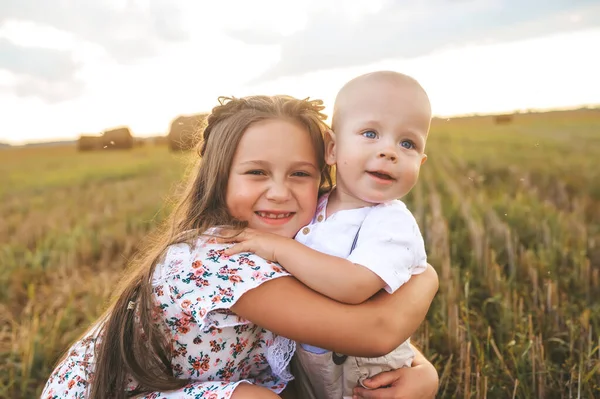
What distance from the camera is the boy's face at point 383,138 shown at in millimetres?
1786

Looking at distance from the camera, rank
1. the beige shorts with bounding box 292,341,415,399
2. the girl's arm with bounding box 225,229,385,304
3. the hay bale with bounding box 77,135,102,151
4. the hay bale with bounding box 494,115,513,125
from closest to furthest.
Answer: the girl's arm with bounding box 225,229,385,304, the beige shorts with bounding box 292,341,415,399, the hay bale with bounding box 77,135,102,151, the hay bale with bounding box 494,115,513,125

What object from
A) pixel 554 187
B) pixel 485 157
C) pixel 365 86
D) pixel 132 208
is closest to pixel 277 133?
pixel 365 86

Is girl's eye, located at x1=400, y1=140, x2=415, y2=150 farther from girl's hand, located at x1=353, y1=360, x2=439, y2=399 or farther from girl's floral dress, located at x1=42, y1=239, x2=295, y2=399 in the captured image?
girl's hand, located at x1=353, y1=360, x2=439, y2=399

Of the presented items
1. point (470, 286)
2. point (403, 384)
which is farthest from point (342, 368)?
point (470, 286)

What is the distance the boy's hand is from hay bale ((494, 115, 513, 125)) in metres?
28.2

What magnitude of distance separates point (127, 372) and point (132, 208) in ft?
16.3

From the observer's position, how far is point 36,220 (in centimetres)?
628

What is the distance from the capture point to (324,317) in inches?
63.4

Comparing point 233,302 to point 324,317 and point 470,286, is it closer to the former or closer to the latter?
point 324,317

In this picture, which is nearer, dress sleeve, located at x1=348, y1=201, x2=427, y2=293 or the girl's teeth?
dress sleeve, located at x1=348, y1=201, x2=427, y2=293

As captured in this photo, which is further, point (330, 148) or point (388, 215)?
point (330, 148)

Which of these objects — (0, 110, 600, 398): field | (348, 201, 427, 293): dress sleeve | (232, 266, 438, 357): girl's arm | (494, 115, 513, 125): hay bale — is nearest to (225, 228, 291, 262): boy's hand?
(232, 266, 438, 357): girl's arm

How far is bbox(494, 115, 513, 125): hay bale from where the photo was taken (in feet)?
91.5

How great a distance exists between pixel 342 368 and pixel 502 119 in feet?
94.9
